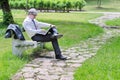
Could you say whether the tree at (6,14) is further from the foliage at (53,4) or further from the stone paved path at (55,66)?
the foliage at (53,4)

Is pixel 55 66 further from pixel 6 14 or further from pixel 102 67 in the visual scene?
pixel 6 14

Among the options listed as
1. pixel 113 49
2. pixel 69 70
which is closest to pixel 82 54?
pixel 113 49

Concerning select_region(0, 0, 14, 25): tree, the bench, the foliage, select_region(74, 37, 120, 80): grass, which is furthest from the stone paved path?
the foliage

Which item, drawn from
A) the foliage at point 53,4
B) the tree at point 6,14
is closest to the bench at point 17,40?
the tree at point 6,14

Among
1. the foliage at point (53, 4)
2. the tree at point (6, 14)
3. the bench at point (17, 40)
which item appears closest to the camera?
the bench at point (17, 40)

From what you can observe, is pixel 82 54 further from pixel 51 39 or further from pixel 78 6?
pixel 78 6

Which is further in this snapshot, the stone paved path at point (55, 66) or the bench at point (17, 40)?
the bench at point (17, 40)

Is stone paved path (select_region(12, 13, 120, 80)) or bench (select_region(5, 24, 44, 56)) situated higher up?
bench (select_region(5, 24, 44, 56))


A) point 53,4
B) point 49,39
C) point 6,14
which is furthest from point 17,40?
point 53,4

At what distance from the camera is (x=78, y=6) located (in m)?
38.4

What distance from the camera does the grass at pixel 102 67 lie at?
738 centimetres

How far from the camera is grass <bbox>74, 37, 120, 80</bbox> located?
7.38m

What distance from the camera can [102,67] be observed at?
8.18 meters

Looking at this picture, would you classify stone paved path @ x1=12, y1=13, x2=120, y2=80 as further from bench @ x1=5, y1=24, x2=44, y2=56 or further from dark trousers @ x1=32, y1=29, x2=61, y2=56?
bench @ x1=5, y1=24, x2=44, y2=56
